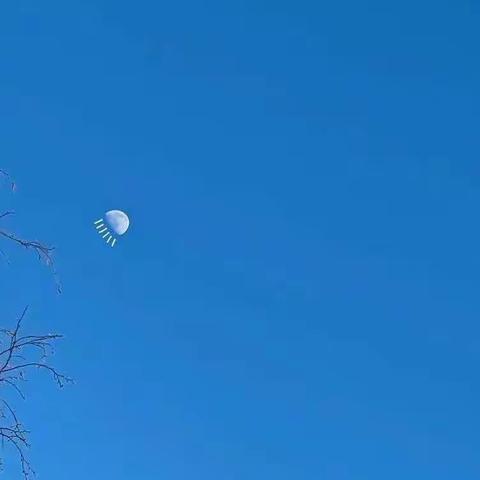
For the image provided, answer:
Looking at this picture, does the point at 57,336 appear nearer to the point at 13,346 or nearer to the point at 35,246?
the point at 13,346

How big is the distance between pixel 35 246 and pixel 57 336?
0.96 feet

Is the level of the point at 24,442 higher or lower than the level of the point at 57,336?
lower

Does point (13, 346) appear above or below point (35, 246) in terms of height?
below

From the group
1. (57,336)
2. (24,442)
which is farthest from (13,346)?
(24,442)

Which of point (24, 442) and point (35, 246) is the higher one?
point (35, 246)

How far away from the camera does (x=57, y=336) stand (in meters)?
2.22

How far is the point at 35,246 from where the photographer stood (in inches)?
89.9

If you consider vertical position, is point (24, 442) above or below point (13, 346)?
below

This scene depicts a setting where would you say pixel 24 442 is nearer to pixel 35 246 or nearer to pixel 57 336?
pixel 57 336

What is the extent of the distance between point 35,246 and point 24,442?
0.59 metres

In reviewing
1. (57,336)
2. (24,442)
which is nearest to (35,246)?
(57,336)

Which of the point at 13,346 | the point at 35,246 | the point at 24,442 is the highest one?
the point at 35,246

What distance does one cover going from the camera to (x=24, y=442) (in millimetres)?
2160
